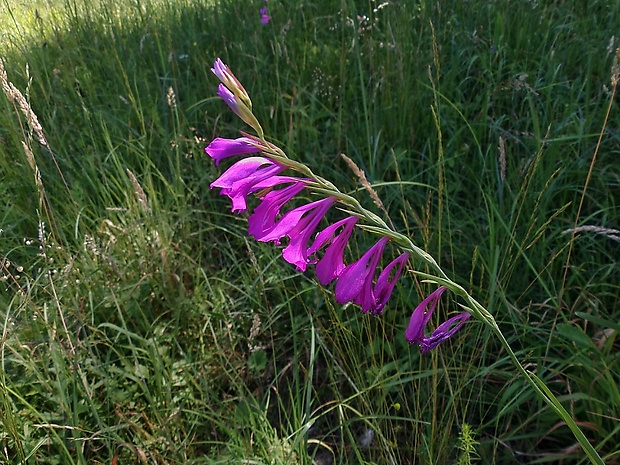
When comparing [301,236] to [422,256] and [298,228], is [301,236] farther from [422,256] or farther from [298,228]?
[422,256]

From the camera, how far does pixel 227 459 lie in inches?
56.4

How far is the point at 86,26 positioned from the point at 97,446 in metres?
2.87

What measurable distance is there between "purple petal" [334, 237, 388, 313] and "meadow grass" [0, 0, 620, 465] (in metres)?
0.35

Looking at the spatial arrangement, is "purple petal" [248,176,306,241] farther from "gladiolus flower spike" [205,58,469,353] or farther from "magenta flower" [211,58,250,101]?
"magenta flower" [211,58,250,101]

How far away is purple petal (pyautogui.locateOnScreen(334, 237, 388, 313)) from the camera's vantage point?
2.78 feet

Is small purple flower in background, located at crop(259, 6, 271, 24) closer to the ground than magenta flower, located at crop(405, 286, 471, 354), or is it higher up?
higher up

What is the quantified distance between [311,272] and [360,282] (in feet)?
3.76

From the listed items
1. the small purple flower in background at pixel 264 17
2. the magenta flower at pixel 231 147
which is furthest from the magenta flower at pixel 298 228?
the small purple flower in background at pixel 264 17

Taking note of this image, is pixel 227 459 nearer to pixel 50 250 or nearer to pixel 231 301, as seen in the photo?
pixel 231 301

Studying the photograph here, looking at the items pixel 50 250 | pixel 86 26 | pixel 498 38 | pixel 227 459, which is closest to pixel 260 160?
pixel 227 459

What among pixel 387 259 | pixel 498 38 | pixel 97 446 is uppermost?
pixel 498 38

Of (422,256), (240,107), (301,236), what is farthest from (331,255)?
(240,107)

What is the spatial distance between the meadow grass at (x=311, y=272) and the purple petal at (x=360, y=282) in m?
0.35

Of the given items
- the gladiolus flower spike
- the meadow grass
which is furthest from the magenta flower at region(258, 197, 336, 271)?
the meadow grass
